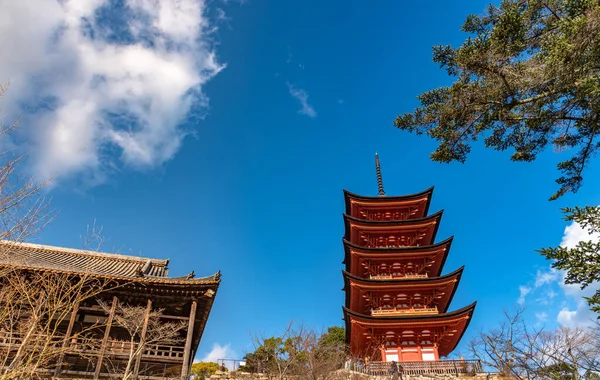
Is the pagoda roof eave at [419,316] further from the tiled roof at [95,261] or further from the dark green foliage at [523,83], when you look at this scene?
the dark green foliage at [523,83]

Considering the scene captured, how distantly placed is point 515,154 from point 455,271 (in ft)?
40.7

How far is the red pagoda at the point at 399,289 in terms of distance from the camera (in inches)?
725

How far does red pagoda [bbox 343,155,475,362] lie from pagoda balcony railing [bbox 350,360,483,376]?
5.13ft

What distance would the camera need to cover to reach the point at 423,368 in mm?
16500

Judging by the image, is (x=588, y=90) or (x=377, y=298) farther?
(x=377, y=298)

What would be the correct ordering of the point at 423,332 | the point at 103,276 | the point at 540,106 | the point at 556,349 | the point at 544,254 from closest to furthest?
the point at 544,254 < the point at 540,106 < the point at 556,349 < the point at 103,276 < the point at 423,332

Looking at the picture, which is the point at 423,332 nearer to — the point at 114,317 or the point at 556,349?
the point at 556,349

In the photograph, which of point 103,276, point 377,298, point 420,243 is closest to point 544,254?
point 103,276

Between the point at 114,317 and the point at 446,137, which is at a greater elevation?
the point at 446,137

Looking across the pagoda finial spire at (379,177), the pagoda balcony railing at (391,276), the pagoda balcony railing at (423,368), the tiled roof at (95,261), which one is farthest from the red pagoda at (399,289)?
the tiled roof at (95,261)

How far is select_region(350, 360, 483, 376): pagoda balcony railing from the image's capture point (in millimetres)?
15680

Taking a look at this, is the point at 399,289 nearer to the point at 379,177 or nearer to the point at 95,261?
the point at 379,177

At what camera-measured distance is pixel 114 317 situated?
13.0 m

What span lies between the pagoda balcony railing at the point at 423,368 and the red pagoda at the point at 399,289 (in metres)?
1.56
